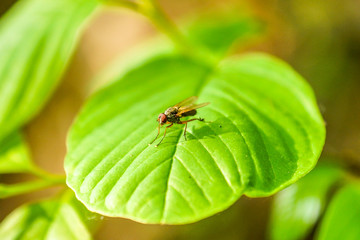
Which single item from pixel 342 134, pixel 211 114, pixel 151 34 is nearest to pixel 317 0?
pixel 342 134

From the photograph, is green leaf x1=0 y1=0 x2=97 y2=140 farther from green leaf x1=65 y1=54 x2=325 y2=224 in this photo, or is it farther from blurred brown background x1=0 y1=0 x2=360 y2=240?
blurred brown background x1=0 y1=0 x2=360 y2=240

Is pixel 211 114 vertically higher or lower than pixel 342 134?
higher

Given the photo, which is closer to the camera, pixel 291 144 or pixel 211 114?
pixel 291 144

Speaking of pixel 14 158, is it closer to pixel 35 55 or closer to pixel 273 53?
pixel 35 55

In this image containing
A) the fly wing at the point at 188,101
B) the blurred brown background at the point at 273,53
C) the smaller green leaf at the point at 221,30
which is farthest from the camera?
the blurred brown background at the point at 273,53

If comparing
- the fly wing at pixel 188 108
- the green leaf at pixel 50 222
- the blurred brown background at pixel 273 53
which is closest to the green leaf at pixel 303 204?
the blurred brown background at pixel 273 53

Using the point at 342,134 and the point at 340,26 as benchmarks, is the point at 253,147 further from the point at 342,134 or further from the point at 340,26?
the point at 340,26

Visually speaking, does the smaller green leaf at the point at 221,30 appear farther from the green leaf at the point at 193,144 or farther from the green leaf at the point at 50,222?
the green leaf at the point at 50,222
